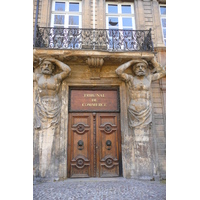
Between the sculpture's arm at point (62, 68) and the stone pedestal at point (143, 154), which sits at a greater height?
the sculpture's arm at point (62, 68)

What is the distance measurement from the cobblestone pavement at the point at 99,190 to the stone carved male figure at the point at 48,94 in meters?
1.70

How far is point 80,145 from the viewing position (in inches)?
210

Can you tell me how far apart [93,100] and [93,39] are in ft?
7.15

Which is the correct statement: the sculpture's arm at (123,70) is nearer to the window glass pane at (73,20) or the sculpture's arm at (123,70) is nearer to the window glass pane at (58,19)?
the window glass pane at (73,20)

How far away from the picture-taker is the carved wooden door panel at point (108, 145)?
17.3ft

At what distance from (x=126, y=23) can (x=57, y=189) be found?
20.2 ft

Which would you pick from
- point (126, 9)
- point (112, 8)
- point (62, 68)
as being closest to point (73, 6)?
point (112, 8)

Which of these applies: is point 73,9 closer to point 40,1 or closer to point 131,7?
point 40,1

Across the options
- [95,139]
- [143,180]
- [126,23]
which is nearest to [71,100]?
[95,139]

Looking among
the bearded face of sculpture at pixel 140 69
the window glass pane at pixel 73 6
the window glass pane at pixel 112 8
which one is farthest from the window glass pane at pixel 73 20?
the bearded face of sculpture at pixel 140 69

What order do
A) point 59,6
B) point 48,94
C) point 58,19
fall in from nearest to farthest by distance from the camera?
point 48,94, point 58,19, point 59,6

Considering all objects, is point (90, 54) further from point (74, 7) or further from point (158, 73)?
point (74, 7)

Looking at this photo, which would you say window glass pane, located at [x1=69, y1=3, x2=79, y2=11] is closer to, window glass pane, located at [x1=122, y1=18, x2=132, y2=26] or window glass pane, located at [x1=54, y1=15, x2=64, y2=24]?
window glass pane, located at [x1=54, y1=15, x2=64, y2=24]

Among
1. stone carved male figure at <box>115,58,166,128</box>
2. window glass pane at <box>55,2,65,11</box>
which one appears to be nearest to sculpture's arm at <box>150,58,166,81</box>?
stone carved male figure at <box>115,58,166,128</box>
